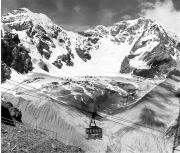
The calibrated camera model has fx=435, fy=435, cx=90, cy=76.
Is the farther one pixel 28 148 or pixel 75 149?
pixel 75 149

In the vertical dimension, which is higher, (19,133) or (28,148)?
(19,133)

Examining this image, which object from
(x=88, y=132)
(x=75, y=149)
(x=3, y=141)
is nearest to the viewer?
(x=3, y=141)

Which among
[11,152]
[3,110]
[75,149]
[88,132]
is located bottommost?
[11,152]

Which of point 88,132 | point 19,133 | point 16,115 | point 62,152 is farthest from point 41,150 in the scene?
point 16,115

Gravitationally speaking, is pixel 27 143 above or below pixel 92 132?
below

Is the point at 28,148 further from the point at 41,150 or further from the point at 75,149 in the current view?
the point at 75,149

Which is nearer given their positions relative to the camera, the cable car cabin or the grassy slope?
the grassy slope

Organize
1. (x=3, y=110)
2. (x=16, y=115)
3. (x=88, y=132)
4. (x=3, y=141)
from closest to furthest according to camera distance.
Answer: (x=3, y=141) → (x=88, y=132) → (x=3, y=110) → (x=16, y=115)

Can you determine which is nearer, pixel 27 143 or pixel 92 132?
pixel 27 143

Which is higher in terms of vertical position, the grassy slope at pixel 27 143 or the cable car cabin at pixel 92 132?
the cable car cabin at pixel 92 132

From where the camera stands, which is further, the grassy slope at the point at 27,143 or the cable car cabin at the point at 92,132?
the cable car cabin at the point at 92,132

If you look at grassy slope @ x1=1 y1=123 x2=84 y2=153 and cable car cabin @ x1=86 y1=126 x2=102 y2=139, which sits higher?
cable car cabin @ x1=86 y1=126 x2=102 y2=139
